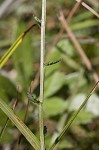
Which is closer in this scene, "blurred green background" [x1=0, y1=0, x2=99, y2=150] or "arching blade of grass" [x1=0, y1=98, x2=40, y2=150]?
"arching blade of grass" [x1=0, y1=98, x2=40, y2=150]

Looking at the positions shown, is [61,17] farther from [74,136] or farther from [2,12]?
[74,136]

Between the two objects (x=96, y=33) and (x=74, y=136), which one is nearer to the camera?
(x=74, y=136)

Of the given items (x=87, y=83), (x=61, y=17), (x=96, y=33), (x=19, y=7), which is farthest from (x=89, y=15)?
(x=19, y=7)

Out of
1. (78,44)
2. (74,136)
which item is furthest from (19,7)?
(74,136)

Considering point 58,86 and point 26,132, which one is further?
point 58,86

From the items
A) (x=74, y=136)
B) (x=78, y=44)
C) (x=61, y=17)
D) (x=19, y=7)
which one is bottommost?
(x=74, y=136)

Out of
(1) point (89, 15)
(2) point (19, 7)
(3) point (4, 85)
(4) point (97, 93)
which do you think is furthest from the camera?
(2) point (19, 7)

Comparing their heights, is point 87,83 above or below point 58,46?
below

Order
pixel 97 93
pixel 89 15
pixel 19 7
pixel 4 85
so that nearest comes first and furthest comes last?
1. pixel 4 85
2. pixel 97 93
3. pixel 89 15
4. pixel 19 7

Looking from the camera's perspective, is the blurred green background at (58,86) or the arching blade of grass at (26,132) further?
the blurred green background at (58,86)
